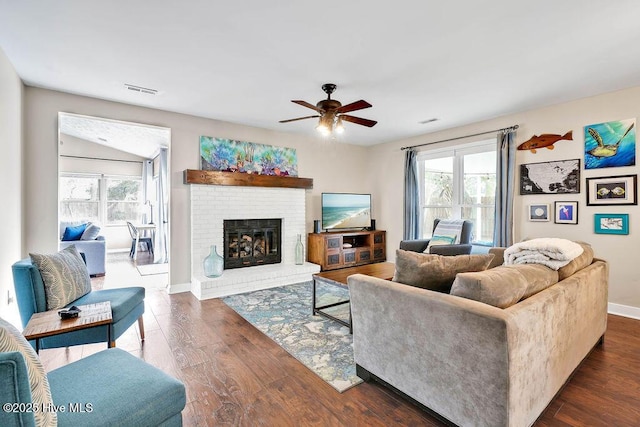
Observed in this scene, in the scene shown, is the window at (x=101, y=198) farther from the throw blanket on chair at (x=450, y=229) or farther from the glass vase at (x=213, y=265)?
the throw blanket on chair at (x=450, y=229)

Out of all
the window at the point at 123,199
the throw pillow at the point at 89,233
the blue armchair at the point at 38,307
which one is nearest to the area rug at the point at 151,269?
the throw pillow at the point at 89,233

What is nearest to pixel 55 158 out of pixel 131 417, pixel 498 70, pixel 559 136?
pixel 131 417

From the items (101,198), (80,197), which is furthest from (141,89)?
(80,197)

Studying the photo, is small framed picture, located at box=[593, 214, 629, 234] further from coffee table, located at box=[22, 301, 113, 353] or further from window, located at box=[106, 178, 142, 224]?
window, located at box=[106, 178, 142, 224]

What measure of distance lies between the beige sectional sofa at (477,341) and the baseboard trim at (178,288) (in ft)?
10.00

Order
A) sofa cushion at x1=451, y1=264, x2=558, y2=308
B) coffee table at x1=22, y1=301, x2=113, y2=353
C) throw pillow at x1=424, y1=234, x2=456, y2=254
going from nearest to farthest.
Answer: sofa cushion at x1=451, y1=264, x2=558, y2=308
coffee table at x1=22, y1=301, x2=113, y2=353
throw pillow at x1=424, y1=234, x2=456, y2=254

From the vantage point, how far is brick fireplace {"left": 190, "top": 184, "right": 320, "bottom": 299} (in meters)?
4.13

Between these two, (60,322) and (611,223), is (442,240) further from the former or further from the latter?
(60,322)

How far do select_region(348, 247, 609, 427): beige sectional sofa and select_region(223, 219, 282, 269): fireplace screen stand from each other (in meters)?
3.04

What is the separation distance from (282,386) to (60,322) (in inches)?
54.3

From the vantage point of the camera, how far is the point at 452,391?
1.50 meters

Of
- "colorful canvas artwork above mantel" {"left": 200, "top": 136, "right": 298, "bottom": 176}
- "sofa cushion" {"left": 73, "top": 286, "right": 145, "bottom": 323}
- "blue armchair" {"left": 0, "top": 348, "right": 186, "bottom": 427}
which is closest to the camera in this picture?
"blue armchair" {"left": 0, "top": 348, "right": 186, "bottom": 427}

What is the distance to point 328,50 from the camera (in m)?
2.51

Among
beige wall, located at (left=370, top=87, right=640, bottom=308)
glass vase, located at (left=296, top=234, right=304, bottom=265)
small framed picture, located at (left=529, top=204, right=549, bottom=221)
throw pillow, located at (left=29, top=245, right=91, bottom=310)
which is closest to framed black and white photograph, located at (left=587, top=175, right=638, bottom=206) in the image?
beige wall, located at (left=370, top=87, right=640, bottom=308)
